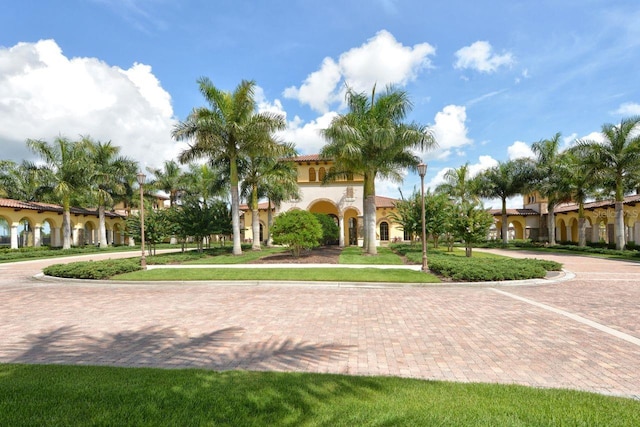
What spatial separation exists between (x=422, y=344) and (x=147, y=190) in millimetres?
42864

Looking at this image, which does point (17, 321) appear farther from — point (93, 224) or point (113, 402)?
point (93, 224)

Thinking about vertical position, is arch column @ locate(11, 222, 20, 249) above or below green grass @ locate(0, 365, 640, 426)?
above

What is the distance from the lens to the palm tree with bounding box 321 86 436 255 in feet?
63.2

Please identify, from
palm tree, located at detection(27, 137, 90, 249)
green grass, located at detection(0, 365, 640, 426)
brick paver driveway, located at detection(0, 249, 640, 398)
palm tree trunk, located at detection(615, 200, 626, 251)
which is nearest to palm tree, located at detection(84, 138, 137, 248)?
palm tree, located at detection(27, 137, 90, 249)

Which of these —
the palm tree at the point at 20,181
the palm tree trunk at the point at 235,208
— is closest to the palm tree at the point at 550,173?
the palm tree trunk at the point at 235,208

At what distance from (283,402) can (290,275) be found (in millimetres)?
10361

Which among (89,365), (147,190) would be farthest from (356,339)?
(147,190)

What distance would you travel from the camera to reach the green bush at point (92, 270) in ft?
46.6

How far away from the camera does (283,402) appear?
11.4ft

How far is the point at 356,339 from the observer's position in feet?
19.9

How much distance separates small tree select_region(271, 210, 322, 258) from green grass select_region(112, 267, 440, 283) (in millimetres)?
4651

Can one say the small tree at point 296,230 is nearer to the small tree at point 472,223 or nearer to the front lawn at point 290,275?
the front lawn at point 290,275

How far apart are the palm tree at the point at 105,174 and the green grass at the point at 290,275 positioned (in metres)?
25.7

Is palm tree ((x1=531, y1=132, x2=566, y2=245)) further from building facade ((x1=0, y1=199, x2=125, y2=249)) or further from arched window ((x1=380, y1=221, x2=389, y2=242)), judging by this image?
building facade ((x1=0, y1=199, x2=125, y2=249))
